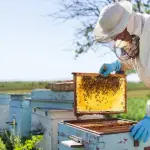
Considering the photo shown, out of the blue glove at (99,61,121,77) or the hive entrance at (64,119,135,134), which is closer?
the hive entrance at (64,119,135,134)

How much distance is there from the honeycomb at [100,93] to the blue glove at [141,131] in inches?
43.8

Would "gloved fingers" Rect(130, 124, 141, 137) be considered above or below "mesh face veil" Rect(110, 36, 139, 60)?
below

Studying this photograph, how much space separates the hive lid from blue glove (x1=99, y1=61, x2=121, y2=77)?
9cm

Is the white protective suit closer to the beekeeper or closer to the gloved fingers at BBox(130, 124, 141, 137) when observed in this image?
the beekeeper

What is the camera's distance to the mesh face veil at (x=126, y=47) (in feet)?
8.52

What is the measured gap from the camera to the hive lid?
3465 millimetres

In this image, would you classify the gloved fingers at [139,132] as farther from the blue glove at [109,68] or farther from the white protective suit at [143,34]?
the blue glove at [109,68]

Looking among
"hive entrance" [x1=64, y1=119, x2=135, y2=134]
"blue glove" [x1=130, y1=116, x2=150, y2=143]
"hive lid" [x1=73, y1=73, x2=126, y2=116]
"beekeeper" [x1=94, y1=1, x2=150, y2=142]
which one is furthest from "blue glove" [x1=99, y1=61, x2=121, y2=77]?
"blue glove" [x1=130, y1=116, x2=150, y2=143]

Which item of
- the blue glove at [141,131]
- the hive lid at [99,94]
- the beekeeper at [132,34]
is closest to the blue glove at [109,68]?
the hive lid at [99,94]

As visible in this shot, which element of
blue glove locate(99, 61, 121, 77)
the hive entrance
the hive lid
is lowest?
the hive entrance

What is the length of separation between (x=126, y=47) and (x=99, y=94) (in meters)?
1.08

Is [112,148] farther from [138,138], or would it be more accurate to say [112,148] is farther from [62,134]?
[62,134]

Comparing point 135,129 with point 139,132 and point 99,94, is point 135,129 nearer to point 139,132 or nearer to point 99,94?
point 139,132

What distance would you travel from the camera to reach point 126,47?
2.74 m
